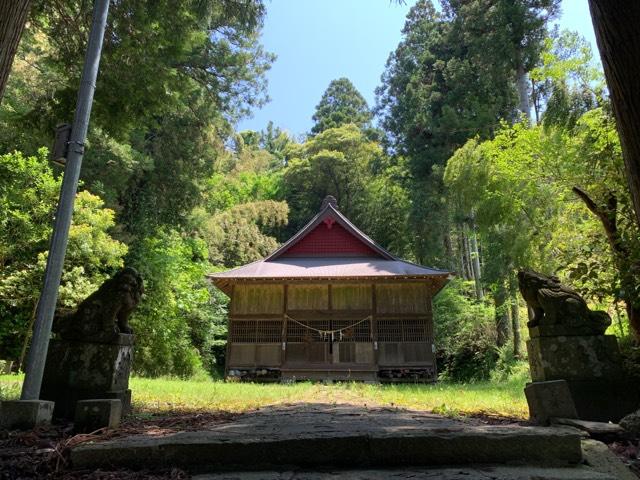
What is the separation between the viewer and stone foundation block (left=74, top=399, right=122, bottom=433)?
3.63 m

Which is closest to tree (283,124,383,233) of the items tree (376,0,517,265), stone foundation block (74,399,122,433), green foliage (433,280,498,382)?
tree (376,0,517,265)

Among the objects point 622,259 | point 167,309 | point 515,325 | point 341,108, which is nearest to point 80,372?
point 622,259

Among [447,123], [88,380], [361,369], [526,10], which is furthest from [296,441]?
[447,123]

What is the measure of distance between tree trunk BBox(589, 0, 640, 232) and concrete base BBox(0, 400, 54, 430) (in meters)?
4.45

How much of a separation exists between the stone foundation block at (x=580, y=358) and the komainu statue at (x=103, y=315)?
4.17 meters

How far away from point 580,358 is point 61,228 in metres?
5.00

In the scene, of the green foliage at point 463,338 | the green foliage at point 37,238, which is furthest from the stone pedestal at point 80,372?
the green foliage at point 463,338

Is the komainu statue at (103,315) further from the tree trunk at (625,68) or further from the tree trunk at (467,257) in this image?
the tree trunk at (467,257)

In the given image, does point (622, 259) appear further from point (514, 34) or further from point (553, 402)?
point (514, 34)

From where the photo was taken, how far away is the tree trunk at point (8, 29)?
2668mm

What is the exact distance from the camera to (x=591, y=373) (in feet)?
13.8

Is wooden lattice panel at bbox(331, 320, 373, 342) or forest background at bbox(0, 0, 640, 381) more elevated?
forest background at bbox(0, 0, 640, 381)

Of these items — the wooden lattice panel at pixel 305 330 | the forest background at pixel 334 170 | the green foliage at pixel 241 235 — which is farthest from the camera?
the green foliage at pixel 241 235

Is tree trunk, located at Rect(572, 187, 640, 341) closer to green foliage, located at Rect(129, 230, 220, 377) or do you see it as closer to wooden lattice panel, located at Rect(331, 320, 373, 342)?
wooden lattice panel, located at Rect(331, 320, 373, 342)
